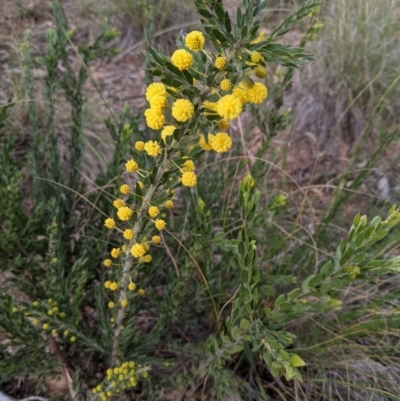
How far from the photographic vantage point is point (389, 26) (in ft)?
9.43

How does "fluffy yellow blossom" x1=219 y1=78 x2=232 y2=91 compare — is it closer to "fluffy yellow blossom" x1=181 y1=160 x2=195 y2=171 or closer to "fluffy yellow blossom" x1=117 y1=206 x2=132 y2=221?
"fluffy yellow blossom" x1=181 y1=160 x2=195 y2=171

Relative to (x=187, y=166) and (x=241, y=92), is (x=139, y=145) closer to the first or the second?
(x=187, y=166)

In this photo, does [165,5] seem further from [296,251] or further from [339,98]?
[296,251]

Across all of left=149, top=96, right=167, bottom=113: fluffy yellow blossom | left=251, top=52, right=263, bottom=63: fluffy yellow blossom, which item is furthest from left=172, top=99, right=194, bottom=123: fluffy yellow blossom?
left=251, top=52, right=263, bottom=63: fluffy yellow blossom

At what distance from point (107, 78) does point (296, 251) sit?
6.98ft

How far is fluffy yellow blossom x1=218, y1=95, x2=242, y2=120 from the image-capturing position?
79 cm

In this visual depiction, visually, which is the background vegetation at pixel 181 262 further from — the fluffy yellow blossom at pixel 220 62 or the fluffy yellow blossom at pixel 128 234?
the fluffy yellow blossom at pixel 220 62

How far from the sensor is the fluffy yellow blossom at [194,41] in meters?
0.80

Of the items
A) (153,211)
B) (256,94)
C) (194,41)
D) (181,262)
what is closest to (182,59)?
(194,41)

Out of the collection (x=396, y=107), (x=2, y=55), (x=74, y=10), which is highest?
(x=74, y=10)

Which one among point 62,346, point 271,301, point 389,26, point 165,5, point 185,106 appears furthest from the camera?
point 165,5

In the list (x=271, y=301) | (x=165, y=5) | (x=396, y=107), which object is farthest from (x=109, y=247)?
(x=165, y=5)

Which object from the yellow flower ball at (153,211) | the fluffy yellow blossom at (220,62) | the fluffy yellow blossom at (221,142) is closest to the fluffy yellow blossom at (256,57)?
the fluffy yellow blossom at (220,62)

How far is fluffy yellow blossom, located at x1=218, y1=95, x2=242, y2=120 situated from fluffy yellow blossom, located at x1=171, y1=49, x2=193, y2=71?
0.09 m
